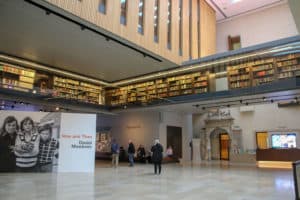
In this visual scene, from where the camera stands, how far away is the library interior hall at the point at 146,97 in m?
7.74

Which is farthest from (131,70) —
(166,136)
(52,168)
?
(52,168)

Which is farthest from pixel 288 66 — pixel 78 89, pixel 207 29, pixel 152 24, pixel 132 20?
pixel 78 89

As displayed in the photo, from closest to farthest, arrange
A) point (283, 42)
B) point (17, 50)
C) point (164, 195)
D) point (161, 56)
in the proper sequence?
point (164, 195), point (283, 42), point (17, 50), point (161, 56)

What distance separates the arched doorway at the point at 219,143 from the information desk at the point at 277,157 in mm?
5848

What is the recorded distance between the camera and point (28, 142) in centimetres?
973

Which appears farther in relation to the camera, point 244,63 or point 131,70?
point 131,70

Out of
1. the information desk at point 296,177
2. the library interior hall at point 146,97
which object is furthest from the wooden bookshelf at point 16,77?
the information desk at point 296,177

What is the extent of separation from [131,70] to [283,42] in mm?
7635

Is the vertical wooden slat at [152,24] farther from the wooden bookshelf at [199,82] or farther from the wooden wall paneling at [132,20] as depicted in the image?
the wooden bookshelf at [199,82]

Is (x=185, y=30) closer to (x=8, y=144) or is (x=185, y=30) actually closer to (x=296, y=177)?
(x=8, y=144)

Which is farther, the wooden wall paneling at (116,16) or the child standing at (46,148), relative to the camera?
the wooden wall paneling at (116,16)

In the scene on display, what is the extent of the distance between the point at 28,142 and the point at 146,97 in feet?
22.2

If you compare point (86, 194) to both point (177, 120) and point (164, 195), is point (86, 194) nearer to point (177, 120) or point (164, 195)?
point (164, 195)

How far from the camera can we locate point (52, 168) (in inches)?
384
